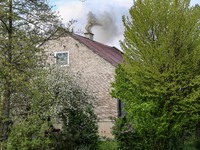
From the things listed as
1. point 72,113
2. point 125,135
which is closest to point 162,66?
point 125,135

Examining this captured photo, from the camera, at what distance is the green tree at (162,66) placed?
16.2 m

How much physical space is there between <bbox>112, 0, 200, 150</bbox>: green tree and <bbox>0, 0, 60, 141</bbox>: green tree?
4575 mm

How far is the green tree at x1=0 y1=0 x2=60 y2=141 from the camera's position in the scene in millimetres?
12656

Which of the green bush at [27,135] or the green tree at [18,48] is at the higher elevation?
the green tree at [18,48]

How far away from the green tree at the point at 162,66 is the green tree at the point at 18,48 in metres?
4.58

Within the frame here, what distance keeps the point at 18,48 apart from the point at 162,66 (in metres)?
6.21

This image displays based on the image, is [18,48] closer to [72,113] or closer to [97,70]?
[72,113]

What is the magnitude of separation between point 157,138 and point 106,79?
8.25 meters

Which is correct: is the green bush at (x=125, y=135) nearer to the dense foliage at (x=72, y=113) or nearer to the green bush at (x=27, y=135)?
the dense foliage at (x=72, y=113)

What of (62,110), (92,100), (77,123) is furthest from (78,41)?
(77,123)

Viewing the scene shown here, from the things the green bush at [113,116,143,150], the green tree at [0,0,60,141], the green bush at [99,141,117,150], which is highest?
the green tree at [0,0,60,141]

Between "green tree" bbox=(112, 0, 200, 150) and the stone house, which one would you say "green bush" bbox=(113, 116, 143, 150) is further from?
the stone house

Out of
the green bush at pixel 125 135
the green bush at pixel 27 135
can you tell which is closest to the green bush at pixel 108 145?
the green bush at pixel 125 135

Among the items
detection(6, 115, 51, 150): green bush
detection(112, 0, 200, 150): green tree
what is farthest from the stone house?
detection(6, 115, 51, 150): green bush
